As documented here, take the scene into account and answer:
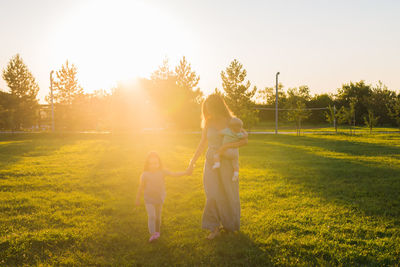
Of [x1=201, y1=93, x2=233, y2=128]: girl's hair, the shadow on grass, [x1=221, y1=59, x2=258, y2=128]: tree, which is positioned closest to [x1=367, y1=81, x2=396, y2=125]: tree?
[x1=221, y1=59, x2=258, y2=128]: tree

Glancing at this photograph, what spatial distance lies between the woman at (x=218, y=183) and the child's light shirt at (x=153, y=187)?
756mm

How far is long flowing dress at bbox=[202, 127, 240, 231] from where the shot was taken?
4.08m

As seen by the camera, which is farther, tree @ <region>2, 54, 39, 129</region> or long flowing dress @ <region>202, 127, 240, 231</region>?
tree @ <region>2, 54, 39, 129</region>

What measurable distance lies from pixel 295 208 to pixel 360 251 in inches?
74.5

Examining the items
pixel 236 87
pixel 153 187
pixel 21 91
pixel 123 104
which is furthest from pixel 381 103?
pixel 21 91

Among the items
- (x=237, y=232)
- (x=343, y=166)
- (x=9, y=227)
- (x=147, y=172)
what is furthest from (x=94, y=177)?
(x=343, y=166)

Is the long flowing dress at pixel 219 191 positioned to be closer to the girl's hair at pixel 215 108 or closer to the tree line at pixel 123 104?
the girl's hair at pixel 215 108

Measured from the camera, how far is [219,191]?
4.12 meters

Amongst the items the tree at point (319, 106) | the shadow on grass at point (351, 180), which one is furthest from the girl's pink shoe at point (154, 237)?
the tree at point (319, 106)

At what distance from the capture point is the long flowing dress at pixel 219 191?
4.08 metres

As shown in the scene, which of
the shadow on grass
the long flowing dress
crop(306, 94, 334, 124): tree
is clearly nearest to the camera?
the long flowing dress

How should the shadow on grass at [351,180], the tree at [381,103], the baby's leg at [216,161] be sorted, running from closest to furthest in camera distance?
the baby's leg at [216,161] < the shadow on grass at [351,180] < the tree at [381,103]

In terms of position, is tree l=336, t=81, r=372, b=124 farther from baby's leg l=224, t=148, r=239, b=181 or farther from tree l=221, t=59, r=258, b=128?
baby's leg l=224, t=148, r=239, b=181

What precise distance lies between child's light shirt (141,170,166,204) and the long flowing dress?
2.50 ft
